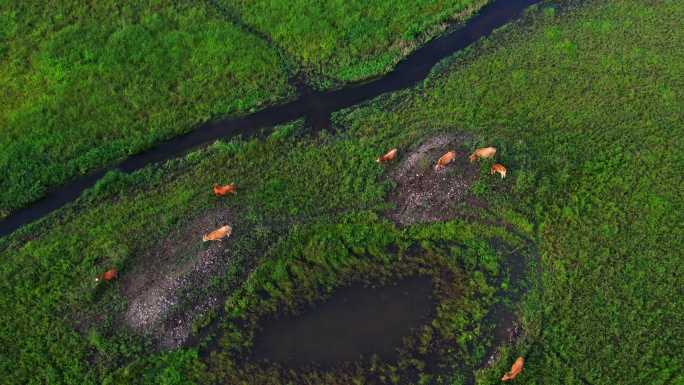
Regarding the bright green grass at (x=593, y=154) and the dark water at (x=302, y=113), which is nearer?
the bright green grass at (x=593, y=154)

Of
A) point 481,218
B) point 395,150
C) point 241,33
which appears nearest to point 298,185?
point 395,150

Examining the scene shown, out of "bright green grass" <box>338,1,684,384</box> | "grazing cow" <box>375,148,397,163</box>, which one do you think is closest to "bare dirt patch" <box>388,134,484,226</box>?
"grazing cow" <box>375,148,397,163</box>

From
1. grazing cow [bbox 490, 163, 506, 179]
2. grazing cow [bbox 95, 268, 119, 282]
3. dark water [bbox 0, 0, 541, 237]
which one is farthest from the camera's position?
dark water [bbox 0, 0, 541, 237]

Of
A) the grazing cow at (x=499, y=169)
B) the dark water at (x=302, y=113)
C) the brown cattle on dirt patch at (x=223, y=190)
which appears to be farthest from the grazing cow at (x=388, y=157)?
the brown cattle on dirt patch at (x=223, y=190)

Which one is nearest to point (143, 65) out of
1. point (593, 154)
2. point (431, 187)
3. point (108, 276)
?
point (108, 276)

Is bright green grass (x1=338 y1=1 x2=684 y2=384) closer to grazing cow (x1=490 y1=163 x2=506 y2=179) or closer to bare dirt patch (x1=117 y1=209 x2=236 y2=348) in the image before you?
grazing cow (x1=490 y1=163 x2=506 y2=179)

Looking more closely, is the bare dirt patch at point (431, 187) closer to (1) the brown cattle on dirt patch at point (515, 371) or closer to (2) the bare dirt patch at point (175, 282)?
(1) the brown cattle on dirt patch at point (515, 371)

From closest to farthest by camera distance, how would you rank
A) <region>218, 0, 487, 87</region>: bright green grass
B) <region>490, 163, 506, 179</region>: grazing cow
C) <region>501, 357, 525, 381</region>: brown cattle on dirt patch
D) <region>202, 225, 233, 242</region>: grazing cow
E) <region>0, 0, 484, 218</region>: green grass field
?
<region>501, 357, 525, 381</region>: brown cattle on dirt patch, <region>202, 225, 233, 242</region>: grazing cow, <region>490, 163, 506, 179</region>: grazing cow, <region>0, 0, 484, 218</region>: green grass field, <region>218, 0, 487, 87</region>: bright green grass
